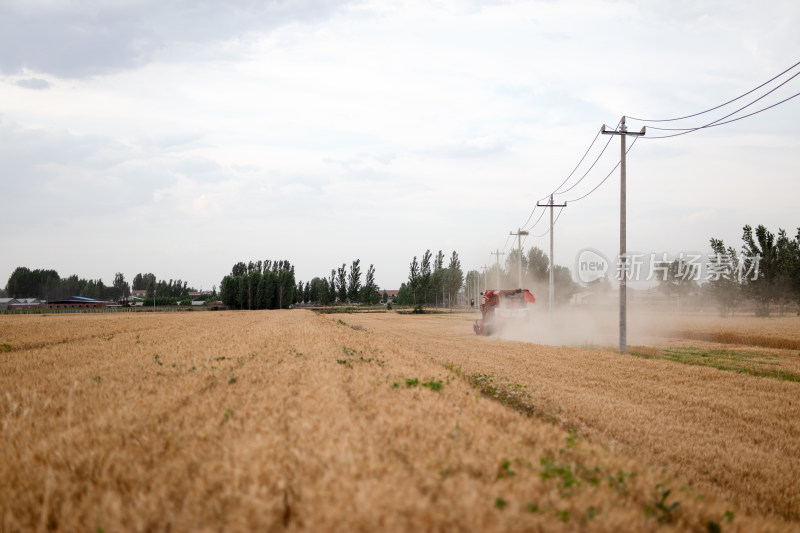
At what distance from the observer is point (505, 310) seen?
105 feet

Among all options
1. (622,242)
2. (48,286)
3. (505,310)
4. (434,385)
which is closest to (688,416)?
(434,385)

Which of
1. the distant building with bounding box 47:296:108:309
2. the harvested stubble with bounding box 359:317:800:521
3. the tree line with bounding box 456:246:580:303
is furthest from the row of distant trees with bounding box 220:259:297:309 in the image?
the harvested stubble with bounding box 359:317:800:521

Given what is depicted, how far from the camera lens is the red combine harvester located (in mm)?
32031

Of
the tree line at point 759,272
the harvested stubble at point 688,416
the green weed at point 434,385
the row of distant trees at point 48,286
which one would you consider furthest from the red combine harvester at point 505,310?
the row of distant trees at point 48,286

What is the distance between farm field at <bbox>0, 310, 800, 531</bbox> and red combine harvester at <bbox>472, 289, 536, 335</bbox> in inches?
880

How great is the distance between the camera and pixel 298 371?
8305mm

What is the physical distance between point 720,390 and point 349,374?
34.6 feet

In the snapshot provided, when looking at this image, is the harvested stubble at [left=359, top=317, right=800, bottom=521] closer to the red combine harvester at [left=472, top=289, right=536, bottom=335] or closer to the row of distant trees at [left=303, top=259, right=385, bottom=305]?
the red combine harvester at [left=472, top=289, right=536, bottom=335]

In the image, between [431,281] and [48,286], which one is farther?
[48,286]

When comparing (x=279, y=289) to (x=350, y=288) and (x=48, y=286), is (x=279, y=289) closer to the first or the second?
(x=350, y=288)

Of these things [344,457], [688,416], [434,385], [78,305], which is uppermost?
[344,457]

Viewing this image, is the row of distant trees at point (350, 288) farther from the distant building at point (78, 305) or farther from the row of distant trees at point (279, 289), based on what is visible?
the distant building at point (78, 305)

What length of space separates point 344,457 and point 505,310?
29364 mm

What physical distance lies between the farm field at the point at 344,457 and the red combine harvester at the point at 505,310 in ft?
73.3
